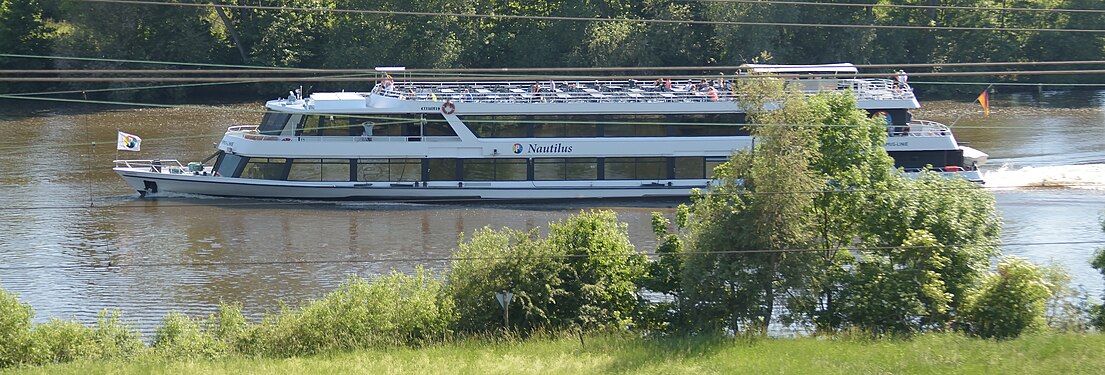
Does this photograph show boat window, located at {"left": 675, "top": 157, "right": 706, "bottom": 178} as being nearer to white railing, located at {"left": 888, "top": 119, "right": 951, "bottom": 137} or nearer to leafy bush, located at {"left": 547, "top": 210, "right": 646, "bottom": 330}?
white railing, located at {"left": 888, "top": 119, "right": 951, "bottom": 137}

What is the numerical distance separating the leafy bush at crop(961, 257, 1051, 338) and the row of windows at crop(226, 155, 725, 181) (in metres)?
16.1

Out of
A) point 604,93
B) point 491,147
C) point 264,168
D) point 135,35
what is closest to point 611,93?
point 604,93

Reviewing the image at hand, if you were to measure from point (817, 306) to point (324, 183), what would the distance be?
1897cm

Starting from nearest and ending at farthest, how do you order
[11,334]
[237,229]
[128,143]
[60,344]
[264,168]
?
1. [11,334]
2. [60,344]
3. [237,229]
4. [128,143]
5. [264,168]

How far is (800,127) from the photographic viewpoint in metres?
22.8

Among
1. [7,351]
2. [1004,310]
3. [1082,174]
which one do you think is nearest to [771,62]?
[1082,174]

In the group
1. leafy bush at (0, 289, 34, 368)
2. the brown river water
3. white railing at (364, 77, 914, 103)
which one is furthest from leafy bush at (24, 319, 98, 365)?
white railing at (364, 77, 914, 103)

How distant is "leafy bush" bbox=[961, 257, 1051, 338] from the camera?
2214cm

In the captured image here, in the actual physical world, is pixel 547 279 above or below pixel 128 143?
below

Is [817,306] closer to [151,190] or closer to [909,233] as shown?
[909,233]

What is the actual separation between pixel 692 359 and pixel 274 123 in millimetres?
21471

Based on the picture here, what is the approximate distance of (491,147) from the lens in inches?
1485

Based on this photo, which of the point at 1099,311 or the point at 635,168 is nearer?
the point at 1099,311

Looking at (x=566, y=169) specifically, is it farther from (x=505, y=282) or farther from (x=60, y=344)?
(x=60, y=344)
